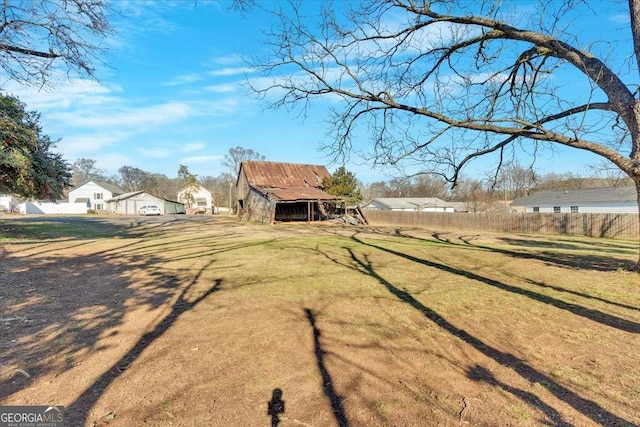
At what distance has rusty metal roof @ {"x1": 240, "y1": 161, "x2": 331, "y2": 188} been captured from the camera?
3130cm

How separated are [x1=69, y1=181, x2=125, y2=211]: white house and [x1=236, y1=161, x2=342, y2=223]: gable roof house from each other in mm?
34683

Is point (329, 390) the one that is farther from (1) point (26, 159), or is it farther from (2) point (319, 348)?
(1) point (26, 159)

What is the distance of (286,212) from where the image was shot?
3078cm

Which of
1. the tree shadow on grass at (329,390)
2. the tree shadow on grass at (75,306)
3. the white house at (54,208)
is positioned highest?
the white house at (54,208)

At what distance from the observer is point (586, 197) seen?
33.0 meters

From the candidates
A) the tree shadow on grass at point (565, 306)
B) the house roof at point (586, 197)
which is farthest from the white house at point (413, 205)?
the tree shadow on grass at point (565, 306)

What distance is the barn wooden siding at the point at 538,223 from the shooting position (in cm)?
2084

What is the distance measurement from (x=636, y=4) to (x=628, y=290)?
17.6 ft

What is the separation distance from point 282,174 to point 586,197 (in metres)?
30.3

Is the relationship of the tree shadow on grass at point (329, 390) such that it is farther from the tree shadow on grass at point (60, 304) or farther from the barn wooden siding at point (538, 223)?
the barn wooden siding at point (538, 223)

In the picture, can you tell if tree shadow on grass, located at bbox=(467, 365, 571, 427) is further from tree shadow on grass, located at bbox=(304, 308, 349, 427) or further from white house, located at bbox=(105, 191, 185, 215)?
white house, located at bbox=(105, 191, 185, 215)

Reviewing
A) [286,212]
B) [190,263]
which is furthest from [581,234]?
[190,263]

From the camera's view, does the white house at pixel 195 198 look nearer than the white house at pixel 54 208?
No

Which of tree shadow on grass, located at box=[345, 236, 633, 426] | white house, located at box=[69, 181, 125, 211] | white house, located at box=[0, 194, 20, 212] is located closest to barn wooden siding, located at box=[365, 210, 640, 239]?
tree shadow on grass, located at box=[345, 236, 633, 426]
